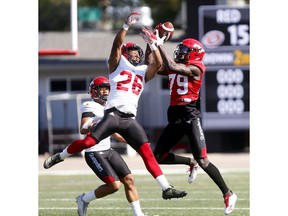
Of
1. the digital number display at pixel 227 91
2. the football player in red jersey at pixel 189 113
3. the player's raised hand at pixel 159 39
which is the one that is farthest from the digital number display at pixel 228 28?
the player's raised hand at pixel 159 39

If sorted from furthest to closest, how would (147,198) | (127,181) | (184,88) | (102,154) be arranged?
(147,198) < (184,88) < (102,154) < (127,181)

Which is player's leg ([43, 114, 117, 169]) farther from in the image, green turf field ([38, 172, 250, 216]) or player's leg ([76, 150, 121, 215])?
green turf field ([38, 172, 250, 216])

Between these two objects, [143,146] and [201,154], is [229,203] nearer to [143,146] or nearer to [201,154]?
[201,154]

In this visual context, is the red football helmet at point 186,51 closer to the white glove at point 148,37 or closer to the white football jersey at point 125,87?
the white football jersey at point 125,87

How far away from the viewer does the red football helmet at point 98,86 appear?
9.99 m

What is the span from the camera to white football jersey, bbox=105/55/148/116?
969 cm

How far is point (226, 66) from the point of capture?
890 inches

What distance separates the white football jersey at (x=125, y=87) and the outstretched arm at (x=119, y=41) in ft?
0.22

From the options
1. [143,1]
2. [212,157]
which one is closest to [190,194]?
[212,157]

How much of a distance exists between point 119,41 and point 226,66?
13.2 m

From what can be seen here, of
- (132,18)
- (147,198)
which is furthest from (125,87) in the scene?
(147,198)

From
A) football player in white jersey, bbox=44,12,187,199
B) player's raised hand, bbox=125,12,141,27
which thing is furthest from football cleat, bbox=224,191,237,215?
player's raised hand, bbox=125,12,141,27
